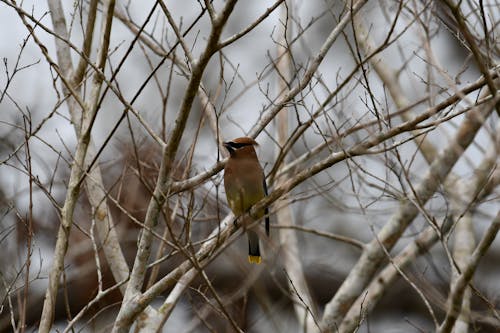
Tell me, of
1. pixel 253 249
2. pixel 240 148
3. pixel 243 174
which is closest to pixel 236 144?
pixel 240 148

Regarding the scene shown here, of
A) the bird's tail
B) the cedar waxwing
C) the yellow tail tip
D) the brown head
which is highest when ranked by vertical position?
the brown head

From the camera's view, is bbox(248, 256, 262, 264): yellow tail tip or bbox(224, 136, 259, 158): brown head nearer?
bbox(224, 136, 259, 158): brown head

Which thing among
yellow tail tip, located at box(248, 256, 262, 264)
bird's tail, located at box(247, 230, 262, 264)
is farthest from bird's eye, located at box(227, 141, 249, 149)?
yellow tail tip, located at box(248, 256, 262, 264)

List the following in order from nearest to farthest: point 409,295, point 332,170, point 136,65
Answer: point 409,295 → point 332,170 → point 136,65

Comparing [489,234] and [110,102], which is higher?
[110,102]

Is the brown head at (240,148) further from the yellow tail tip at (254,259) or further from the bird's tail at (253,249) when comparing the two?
the yellow tail tip at (254,259)

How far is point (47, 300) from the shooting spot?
459 cm

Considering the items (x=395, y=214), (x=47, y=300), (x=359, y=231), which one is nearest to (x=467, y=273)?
(x=47, y=300)

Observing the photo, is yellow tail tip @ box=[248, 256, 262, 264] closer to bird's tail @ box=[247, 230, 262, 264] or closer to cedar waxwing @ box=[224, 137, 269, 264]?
bird's tail @ box=[247, 230, 262, 264]

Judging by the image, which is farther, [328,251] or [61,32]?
[328,251]

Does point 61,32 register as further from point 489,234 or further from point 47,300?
point 489,234

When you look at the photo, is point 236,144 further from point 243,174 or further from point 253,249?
point 253,249

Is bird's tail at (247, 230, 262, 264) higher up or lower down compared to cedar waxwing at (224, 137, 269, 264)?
lower down

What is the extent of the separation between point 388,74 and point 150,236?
13.2 feet
